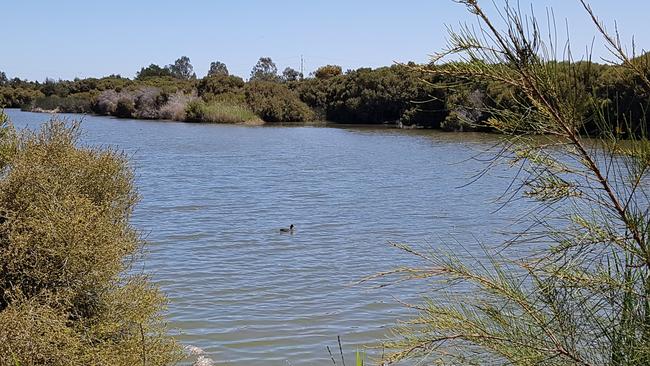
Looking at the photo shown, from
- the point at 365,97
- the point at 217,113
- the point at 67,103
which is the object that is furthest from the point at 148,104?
the point at 365,97

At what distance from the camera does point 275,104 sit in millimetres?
58219

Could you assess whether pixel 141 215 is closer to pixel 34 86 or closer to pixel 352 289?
pixel 352 289

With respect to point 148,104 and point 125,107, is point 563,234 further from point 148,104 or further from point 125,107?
point 125,107

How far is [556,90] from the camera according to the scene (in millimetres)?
2053

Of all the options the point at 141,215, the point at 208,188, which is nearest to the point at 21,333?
the point at 141,215

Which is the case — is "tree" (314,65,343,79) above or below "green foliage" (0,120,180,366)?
above

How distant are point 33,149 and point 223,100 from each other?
167ft

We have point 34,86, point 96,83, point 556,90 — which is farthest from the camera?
point 34,86

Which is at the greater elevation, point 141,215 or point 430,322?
point 430,322

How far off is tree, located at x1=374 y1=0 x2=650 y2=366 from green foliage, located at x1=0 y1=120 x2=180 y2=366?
3.37m

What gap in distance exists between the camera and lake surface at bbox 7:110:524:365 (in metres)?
8.11

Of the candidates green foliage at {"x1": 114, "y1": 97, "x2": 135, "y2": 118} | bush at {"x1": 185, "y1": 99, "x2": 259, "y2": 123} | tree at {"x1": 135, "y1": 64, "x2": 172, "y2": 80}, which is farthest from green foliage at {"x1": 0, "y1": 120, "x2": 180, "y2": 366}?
tree at {"x1": 135, "y1": 64, "x2": 172, "y2": 80}

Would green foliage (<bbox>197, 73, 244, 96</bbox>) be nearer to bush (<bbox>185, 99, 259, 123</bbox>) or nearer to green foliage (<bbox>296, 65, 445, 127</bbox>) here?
bush (<bbox>185, 99, 259, 123</bbox>)

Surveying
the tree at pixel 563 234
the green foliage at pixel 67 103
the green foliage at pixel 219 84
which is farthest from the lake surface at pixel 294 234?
the green foliage at pixel 67 103
